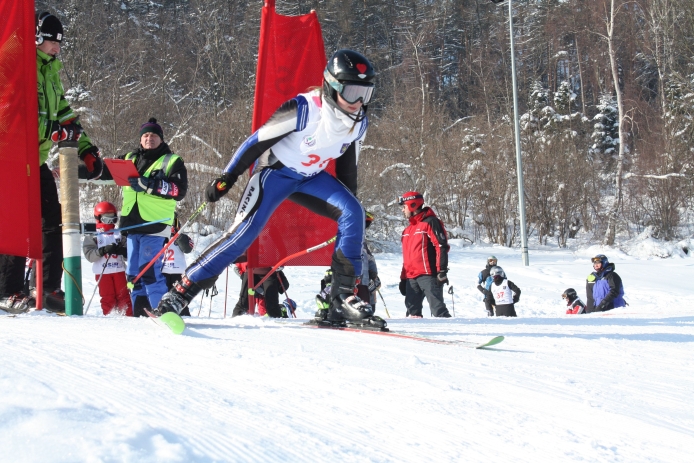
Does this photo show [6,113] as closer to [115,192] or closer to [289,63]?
[289,63]

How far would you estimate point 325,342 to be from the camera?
3246 millimetres

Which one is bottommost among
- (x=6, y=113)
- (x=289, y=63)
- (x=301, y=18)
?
(x=6, y=113)

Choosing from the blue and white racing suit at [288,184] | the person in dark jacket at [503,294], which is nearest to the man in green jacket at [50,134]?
the blue and white racing suit at [288,184]

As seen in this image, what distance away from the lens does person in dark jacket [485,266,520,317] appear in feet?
34.2

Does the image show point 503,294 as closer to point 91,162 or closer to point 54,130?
point 91,162

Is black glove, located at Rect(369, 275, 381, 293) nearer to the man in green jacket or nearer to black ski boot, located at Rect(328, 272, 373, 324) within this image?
black ski boot, located at Rect(328, 272, 373, 324)

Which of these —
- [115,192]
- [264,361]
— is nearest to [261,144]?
[264,361]

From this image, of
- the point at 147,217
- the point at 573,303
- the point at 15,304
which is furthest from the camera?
the point at 573,303

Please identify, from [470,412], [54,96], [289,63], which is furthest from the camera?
[289,63]

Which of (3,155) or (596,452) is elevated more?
(3,155)

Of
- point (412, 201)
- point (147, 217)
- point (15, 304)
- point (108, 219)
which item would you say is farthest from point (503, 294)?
point (15, 304)

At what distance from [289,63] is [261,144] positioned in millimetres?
2550

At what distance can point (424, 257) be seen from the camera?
8219mm

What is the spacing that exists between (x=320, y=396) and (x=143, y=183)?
3.81 meters
